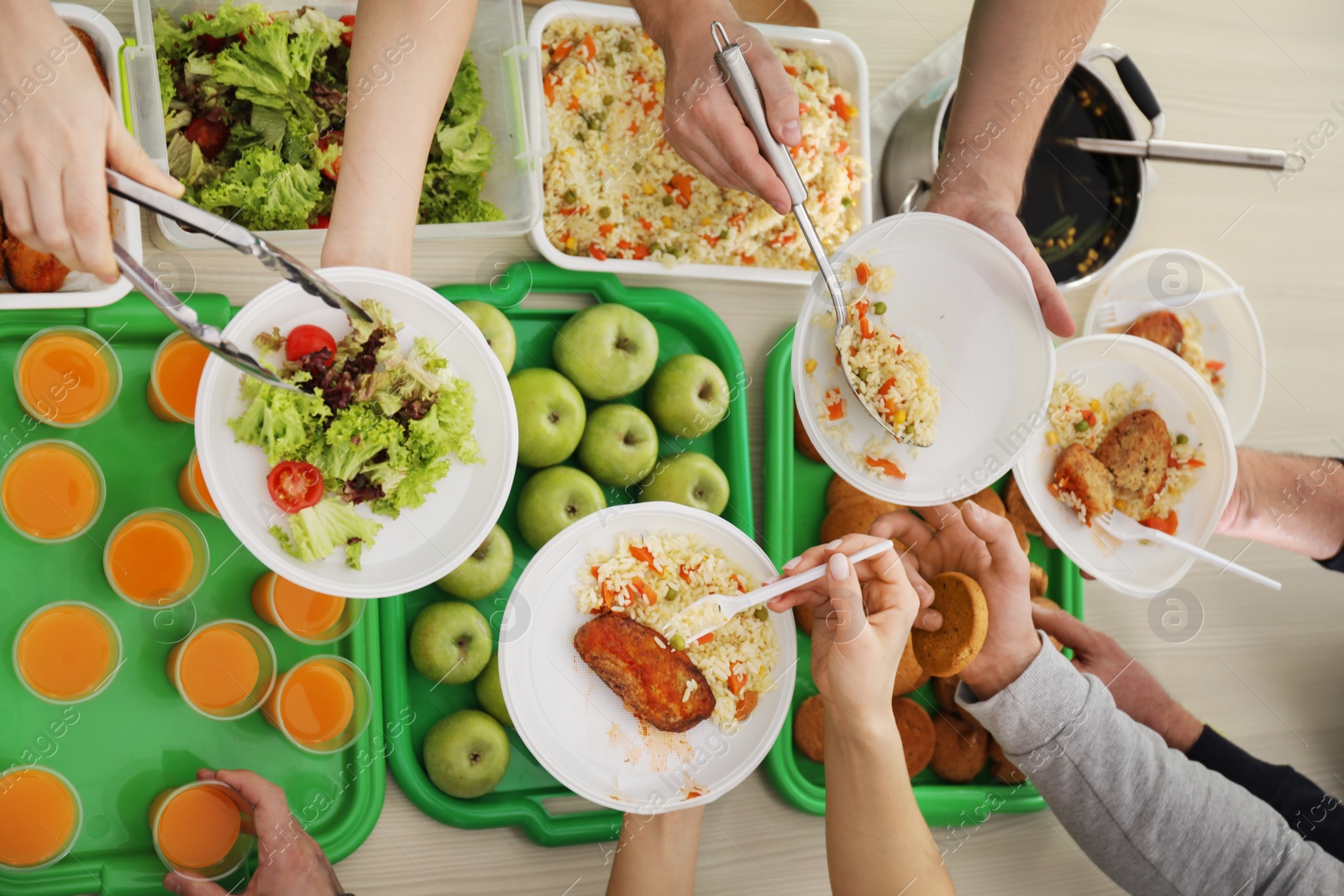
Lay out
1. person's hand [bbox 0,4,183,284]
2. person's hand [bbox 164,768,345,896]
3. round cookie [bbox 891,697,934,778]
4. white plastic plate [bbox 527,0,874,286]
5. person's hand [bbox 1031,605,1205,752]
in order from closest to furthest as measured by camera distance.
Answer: person's hand [bbox 0,4,183,284]
person's hand [bbox 164,768,345,896]
white plastic plate [bbox 527,0,874,286]
round cookie [bbox 891,697,934,778]
person's hand [bbox 1031,605,1205,752]

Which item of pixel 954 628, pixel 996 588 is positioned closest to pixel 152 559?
pixel 954 628

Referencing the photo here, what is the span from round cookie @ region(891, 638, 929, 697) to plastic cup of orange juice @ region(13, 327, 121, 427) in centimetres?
Answer: 168

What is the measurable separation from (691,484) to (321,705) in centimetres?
84

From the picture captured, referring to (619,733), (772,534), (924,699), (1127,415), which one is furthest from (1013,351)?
(619,733)

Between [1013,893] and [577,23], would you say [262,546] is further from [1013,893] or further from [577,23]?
[1013,893]

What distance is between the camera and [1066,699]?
1.67 meters

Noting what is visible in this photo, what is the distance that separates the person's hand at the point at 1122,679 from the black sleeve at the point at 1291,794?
3.1 inches

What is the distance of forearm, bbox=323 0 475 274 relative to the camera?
51.9 inches

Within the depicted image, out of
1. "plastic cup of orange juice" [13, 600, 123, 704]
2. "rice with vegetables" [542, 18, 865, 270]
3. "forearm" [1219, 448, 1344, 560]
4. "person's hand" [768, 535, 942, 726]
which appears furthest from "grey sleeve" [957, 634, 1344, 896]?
"plastic cup of orange juice" [13, 600, 123, 704]

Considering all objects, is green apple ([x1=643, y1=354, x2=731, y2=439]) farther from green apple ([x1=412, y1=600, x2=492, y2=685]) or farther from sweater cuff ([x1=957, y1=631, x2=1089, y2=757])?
sweater cuff ([x1=957, y1=631, x2=1089, y2=757])

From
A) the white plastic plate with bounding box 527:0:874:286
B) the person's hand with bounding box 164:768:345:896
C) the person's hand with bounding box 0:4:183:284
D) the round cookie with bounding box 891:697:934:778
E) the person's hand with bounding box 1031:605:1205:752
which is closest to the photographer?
the person's hand with bounding box 0:4:183:284

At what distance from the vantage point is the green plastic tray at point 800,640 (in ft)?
5.79

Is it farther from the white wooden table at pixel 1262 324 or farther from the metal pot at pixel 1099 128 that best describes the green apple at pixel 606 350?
the metal pot at pixel 1099 128

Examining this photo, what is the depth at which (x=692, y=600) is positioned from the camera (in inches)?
62.7
